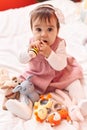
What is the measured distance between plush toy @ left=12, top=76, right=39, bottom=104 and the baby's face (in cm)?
18

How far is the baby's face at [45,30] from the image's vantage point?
107 centimetres

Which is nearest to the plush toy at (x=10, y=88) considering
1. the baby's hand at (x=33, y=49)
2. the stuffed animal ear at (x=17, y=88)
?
the stuffed animal ear at (x=17, y=88)

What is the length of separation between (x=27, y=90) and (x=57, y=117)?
177mm

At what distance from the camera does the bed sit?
99 centimetres

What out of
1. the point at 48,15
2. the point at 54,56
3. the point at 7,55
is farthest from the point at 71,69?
the point at 7,55

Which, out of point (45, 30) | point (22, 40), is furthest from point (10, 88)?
point (22, 40)

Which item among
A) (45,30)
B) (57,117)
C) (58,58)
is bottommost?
(57,117)

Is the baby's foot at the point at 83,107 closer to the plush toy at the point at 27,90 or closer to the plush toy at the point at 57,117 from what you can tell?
the plush toy at the point at 57,117

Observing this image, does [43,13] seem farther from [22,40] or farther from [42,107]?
[22,40]

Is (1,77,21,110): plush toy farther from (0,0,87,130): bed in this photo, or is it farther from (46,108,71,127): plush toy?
(46,108,71,127): plush toy

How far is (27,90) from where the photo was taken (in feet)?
3.55

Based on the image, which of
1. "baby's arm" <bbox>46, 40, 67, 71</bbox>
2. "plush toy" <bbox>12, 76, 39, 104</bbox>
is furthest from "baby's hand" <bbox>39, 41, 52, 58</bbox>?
"plush toy" <bbox>12, 76, 39, 104</bbox>

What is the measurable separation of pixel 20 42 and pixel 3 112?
1.89ft

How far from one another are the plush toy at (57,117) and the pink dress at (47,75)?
137 millimetres
